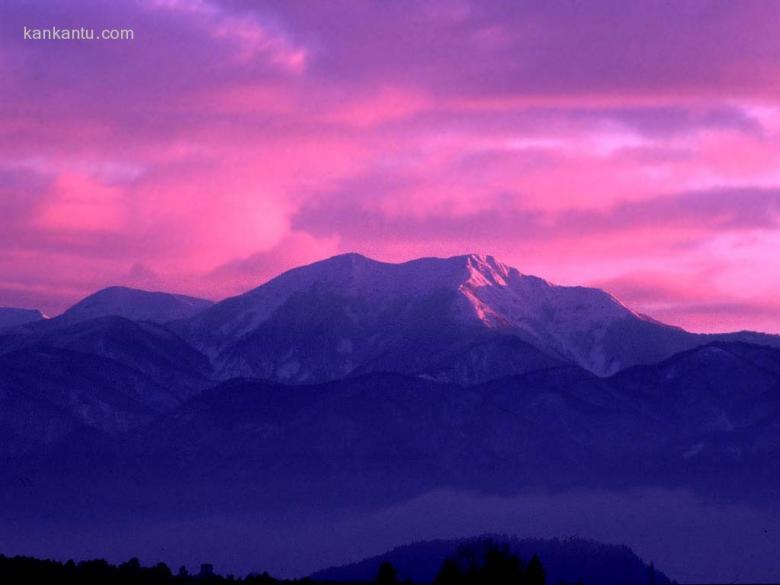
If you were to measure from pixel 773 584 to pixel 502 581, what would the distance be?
25335 mm

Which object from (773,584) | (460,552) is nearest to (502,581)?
(460,552)

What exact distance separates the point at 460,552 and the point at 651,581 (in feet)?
116

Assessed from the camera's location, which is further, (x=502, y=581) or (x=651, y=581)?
(x=502, y=581)

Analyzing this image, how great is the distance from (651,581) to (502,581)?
30.9 m

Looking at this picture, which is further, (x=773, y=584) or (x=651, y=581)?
(x=773, y=584)

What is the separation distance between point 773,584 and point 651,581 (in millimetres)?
31781

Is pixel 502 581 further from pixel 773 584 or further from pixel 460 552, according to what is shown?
pixel 773 584

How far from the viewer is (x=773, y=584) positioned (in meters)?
194

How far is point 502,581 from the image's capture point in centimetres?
19512

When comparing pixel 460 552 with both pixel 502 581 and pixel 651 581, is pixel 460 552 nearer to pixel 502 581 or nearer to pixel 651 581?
pixel 502 581

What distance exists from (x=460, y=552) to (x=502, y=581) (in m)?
5.68

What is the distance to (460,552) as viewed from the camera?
199 meters
